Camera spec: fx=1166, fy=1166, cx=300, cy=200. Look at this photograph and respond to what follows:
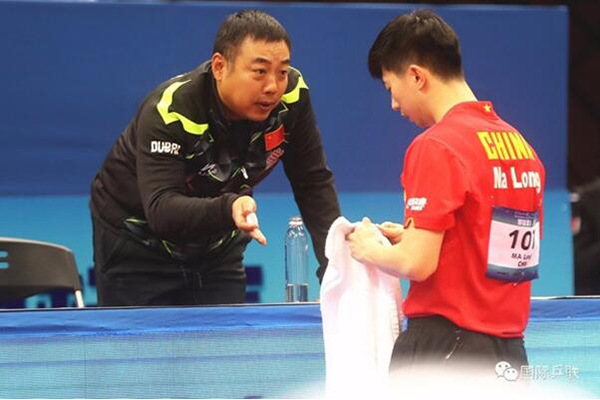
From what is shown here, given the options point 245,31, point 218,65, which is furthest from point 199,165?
point 245,31

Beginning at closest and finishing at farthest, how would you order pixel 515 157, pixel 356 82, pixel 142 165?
pixel 515 157 < pixel 142 165 < pixel 356 82

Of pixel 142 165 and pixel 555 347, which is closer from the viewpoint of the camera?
pixel 555 347

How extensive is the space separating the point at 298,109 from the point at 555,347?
912mm

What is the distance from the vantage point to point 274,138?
3.04 metres

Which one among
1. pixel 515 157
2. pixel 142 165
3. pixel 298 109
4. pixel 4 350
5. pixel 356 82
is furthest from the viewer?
pixel 356 82

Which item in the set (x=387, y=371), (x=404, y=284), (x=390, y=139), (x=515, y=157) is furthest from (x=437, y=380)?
(x=390, y=139)

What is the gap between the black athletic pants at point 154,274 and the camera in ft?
10.4

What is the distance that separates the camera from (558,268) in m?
5.12

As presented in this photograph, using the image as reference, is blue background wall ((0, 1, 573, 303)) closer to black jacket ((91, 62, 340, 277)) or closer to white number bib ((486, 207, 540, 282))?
black jacket ((91, 62, 340, 277))

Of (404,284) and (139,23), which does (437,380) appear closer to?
(404,284)

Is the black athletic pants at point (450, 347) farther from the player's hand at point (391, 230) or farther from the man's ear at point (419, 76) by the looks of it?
the man's ear at point (419, 76)

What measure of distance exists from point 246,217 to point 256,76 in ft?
1.49

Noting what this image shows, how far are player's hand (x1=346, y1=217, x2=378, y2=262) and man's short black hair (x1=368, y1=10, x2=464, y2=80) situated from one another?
309 millimetres

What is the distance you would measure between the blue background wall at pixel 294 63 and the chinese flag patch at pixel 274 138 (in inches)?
68.7
